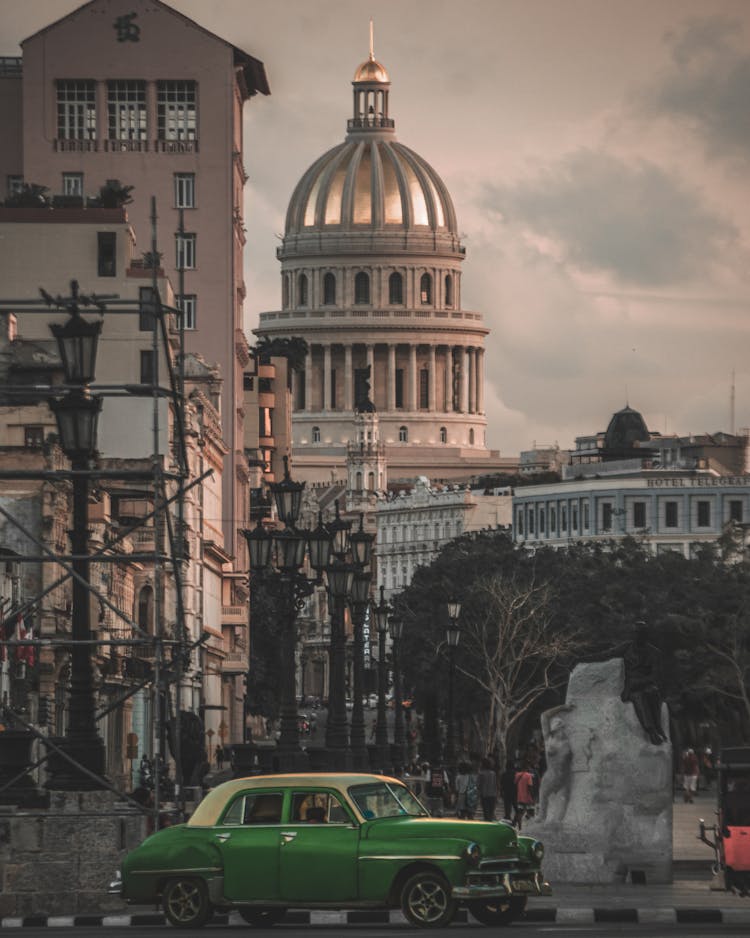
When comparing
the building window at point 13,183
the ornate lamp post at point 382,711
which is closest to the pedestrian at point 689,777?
the ornate lamp post at point 382,711

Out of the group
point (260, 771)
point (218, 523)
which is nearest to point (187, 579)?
point (218, 523)

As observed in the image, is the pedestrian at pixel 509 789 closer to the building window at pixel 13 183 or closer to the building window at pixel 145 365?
the building window at pixel 145 365

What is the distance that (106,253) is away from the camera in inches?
3526

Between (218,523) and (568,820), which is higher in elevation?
(218,523)

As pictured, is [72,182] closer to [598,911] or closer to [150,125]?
[150,125]

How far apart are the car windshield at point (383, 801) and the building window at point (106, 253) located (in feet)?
192

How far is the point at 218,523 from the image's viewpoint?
10888 centimetres

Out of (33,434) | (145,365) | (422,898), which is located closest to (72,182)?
(145,365)

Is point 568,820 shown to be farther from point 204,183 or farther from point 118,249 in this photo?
point 204,183

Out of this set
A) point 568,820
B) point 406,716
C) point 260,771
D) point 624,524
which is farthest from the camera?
point 624,524

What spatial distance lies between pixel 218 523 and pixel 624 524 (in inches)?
3053

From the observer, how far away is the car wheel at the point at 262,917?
3134 centimetres

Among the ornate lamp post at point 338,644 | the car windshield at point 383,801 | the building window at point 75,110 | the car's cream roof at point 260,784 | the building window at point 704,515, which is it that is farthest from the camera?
the building window at point 704,515

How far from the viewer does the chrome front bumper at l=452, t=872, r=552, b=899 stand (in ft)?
98.8
